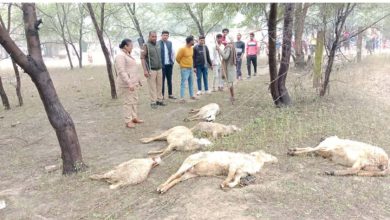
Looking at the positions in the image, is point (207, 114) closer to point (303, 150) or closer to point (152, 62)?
point (152, 62)

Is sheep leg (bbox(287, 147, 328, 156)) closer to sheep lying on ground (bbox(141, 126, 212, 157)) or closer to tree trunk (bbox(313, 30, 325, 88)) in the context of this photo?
sheep lying on ground (bbox(141, 126, 212, 157))

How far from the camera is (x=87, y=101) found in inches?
444

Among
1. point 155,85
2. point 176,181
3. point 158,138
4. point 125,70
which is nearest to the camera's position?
point 176,181

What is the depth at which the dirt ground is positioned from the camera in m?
3.97

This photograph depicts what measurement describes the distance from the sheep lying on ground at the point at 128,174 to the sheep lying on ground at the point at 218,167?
18.9 inches

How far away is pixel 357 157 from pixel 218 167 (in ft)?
6.24

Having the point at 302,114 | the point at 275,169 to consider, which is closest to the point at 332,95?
the point at 302,114

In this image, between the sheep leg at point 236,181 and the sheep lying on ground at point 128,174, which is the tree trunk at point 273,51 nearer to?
the sheep leg at point 236,181

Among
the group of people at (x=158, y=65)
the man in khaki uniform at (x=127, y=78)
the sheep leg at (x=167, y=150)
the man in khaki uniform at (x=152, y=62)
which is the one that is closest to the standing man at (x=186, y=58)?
the group of people at (x=158, y=65)

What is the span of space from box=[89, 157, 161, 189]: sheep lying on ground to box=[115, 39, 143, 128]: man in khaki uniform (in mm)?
2518

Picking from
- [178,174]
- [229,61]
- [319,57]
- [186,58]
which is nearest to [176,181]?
[178,174]

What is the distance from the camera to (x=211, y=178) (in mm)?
4582

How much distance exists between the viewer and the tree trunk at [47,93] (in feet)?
16.2

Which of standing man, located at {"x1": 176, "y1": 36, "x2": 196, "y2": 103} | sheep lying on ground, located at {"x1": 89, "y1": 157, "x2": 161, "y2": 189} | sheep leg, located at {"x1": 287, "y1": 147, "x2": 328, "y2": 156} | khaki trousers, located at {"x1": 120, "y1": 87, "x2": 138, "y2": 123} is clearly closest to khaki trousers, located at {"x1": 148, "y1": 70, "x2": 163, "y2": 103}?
standing man, located at {"x1": 176, "y1": 36, "x2": 196, "y2": 103}
